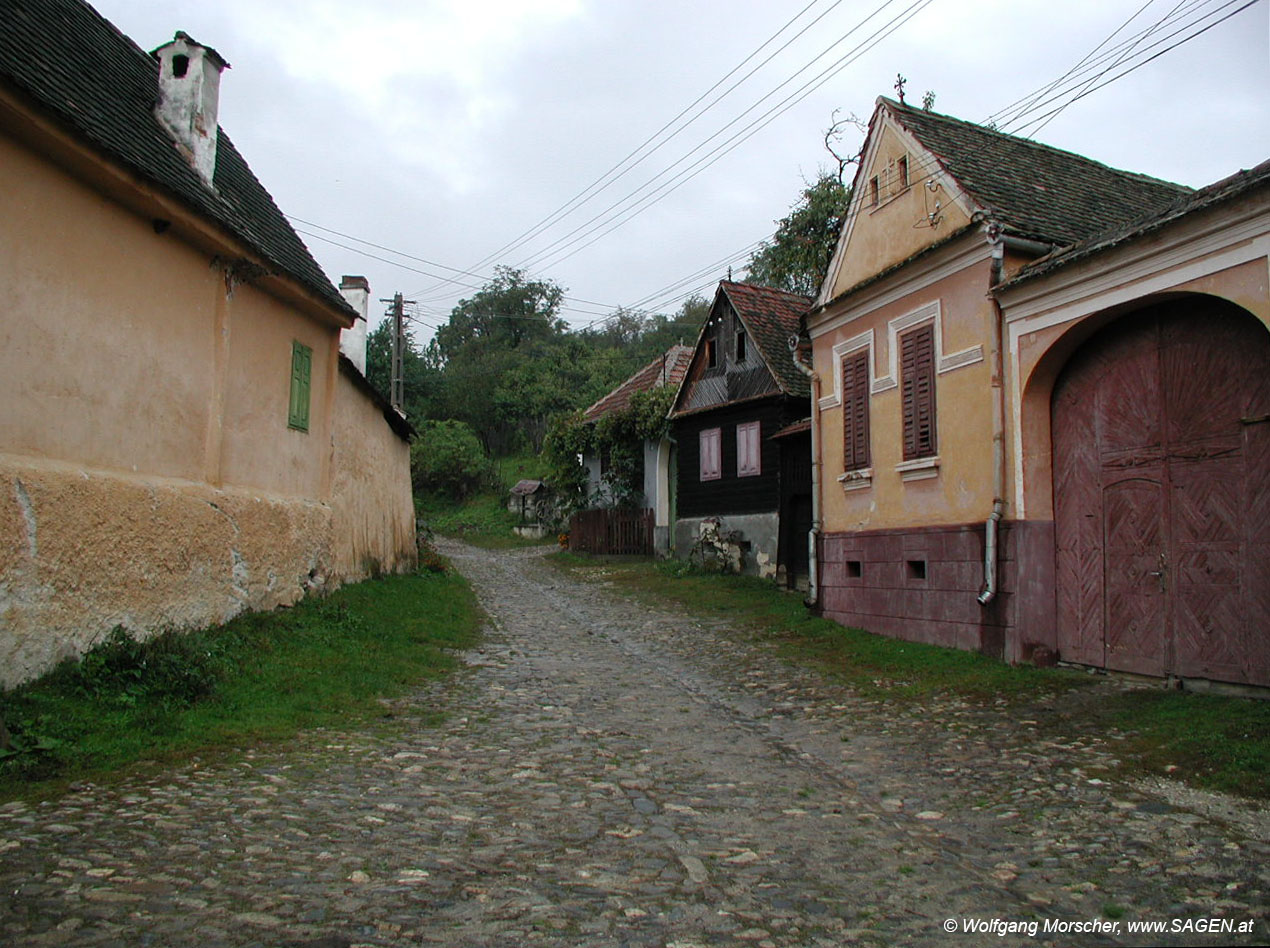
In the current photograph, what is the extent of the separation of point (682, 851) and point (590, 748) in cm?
233

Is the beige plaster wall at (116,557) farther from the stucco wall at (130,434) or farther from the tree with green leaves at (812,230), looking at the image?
the tree with green leaves at (812,230)

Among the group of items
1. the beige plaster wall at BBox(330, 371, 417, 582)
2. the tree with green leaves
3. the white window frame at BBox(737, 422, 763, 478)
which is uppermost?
the tree with green leaves

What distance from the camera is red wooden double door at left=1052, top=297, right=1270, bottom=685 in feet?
25.7

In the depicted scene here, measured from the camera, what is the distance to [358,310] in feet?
60.7

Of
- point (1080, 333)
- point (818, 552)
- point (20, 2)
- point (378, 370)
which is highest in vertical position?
point (378, 370)

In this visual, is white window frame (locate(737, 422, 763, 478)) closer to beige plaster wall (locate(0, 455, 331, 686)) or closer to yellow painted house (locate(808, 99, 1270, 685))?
yellow painted house (locate(808, 99, 1270, 685))

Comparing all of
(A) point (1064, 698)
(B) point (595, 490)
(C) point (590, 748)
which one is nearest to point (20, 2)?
(C) point (590, 748)

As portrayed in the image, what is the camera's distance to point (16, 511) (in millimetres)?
6621

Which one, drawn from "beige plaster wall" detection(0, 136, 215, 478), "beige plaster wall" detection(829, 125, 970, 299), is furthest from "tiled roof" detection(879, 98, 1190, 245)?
"beige plaster wall" detection(0, 136, 215, 478)

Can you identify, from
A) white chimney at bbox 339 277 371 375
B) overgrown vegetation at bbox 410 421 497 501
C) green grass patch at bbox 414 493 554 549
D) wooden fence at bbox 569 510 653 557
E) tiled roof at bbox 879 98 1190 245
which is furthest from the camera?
overgrown vegetation at bbox 410 421 497 501

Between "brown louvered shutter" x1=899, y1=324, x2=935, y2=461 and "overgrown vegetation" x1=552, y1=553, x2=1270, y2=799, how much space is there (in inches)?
101

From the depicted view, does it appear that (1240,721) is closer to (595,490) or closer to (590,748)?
(590,748)

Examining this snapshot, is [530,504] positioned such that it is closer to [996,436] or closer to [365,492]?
[365,492]

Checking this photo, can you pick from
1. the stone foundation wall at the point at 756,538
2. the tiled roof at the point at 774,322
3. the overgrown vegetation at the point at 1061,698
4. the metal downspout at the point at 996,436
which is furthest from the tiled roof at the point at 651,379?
the metal downspout at the point at 996,436
